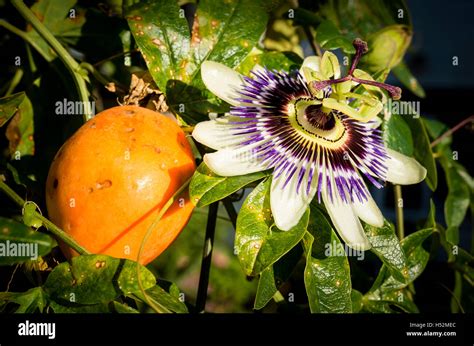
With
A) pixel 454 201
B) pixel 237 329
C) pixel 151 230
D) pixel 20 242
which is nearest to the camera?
pixel 20 242

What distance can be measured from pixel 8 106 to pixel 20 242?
0.27m

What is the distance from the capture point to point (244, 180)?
31.4 inches

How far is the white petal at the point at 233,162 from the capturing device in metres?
0.78

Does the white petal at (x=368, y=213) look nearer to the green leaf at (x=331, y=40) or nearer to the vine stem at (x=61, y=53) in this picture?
the green leaf at (x=331, y=40)

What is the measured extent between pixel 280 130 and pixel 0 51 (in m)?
0.60

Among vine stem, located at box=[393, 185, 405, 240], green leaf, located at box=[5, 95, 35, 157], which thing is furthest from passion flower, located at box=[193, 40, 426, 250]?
green leaf, located at box=[5, 95, 35, 157]

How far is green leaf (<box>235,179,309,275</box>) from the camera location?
75 cm

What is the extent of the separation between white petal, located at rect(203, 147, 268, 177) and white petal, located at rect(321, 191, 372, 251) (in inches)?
4.3

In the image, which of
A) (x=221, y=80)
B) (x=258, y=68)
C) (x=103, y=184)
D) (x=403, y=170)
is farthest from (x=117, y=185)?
(x=403, y=170)

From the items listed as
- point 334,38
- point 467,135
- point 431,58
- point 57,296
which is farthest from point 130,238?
point 431,58

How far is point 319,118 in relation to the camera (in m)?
0.93

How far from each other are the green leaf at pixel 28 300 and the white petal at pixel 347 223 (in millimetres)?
410

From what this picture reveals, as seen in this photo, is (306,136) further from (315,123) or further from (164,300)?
(164,300)

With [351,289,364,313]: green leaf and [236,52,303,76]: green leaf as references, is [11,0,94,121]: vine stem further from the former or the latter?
[351,289,364,313]: green leaf
